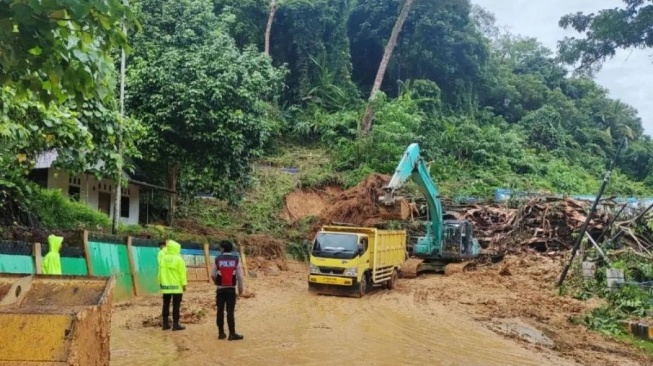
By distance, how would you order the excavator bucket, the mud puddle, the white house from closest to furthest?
the excavator bucket
the mud puddle
the white house

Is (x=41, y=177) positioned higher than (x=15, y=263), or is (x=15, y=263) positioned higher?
(x=41, y=177)

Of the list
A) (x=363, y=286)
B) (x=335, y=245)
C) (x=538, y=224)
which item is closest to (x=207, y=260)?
(x=335, y=245)

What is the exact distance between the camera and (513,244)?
26156 mm

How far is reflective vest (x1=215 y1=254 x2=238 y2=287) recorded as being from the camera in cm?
981

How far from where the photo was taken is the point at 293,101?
139 ft

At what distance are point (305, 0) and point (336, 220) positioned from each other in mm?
18510

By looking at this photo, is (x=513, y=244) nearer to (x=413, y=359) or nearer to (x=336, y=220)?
(x=336, y=220)

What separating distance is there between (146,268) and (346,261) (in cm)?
559

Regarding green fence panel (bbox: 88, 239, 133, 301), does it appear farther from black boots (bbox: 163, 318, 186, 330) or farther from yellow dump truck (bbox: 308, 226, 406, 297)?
yellow dump truck (bbox: 308, 226, 406, 297)

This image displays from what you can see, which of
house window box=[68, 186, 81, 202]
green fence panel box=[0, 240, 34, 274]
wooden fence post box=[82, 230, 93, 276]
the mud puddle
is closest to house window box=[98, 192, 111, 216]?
house window box=[68, 186, 81, 202]

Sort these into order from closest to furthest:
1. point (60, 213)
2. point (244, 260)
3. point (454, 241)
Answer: point (60, 213), point (244, 260), point (454, 241)

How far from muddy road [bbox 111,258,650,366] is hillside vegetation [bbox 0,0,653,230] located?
12.3ft

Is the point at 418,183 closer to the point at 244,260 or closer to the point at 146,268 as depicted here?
the point at 244,260

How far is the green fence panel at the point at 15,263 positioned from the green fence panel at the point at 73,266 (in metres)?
0.84
